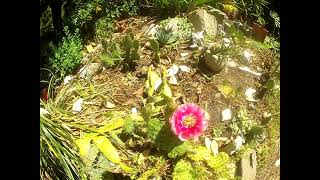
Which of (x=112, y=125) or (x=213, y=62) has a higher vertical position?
(x=213, y=62)

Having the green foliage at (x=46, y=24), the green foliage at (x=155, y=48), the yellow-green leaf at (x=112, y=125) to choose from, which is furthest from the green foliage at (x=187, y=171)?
the green foliage at (x=46, y=24)

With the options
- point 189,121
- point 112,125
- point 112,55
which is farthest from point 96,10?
point 189,121

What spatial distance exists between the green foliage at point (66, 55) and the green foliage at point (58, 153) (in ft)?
0.55

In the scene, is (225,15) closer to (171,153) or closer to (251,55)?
(251,55)

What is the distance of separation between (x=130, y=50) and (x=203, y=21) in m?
0.25

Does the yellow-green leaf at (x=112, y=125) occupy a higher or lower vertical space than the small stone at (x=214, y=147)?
higher

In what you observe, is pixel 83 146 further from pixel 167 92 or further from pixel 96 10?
pixel 96 10

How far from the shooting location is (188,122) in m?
1.91

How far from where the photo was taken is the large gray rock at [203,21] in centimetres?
203

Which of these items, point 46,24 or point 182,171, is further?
point 46,24

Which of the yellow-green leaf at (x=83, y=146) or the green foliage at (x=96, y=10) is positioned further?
the green foliage at (x=96, y=10)

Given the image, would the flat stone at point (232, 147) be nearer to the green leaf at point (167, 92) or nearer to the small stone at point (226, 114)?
the small stone at point (226, 114)

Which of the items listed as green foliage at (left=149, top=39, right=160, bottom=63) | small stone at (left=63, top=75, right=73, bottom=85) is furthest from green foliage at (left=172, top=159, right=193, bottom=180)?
small stone at (left=63, top=75, right=73, bottom=85)


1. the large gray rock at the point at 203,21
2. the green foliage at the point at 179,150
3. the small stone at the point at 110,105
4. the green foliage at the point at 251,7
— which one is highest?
the green foliage at the point at 251,7
